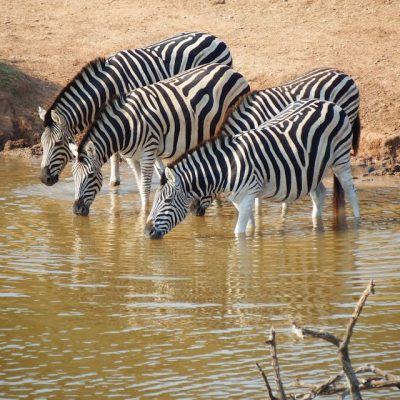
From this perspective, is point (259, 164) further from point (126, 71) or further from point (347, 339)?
point (347, 339)

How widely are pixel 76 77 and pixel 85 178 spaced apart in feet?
5.23

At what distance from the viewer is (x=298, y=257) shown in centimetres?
1105

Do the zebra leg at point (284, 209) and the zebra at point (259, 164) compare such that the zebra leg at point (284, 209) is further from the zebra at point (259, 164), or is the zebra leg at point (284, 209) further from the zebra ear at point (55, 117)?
the zebra ear at point (55, 117)

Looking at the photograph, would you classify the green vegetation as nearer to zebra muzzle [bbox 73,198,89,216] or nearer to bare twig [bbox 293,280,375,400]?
zebra muzzle [bbox 73,198,89,216]

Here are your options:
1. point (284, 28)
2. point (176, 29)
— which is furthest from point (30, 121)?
point (284, 28)

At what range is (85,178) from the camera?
13070 mm

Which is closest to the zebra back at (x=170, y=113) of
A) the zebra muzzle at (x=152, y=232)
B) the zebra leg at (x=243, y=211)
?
Result: the zebra muzzle at (x=152, y=232)

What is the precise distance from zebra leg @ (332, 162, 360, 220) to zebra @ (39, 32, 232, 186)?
2.66m

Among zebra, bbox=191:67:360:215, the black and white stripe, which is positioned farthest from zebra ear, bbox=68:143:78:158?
the black and white stripe

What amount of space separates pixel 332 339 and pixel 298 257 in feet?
19.6

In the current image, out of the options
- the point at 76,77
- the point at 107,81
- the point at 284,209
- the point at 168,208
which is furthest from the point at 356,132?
the point at 168,208

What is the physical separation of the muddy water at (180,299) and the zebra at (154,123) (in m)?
0.54

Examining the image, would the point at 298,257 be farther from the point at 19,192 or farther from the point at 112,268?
the point at 19,192

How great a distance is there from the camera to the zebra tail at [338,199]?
12.8m
